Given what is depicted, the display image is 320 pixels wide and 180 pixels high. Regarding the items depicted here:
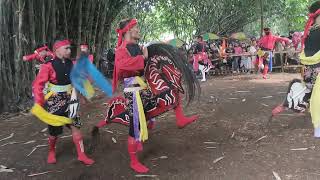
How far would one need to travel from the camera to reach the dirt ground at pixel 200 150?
14.7ft

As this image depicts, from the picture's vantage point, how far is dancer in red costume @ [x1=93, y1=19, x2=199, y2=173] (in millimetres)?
4688

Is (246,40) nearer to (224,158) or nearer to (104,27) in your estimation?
(104,27)

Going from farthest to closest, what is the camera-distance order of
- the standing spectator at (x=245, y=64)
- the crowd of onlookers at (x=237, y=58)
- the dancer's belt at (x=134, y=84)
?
the standing spectator at (x=245, y=64)
the crowd of onlookers at (x=237, y=58)
the dancer's belt at (x=134, y=84)

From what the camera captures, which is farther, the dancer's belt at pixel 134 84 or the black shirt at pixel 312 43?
the black shirt at pixel 312 43

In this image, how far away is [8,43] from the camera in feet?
28.4

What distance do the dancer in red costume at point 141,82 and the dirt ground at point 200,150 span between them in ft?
1.18

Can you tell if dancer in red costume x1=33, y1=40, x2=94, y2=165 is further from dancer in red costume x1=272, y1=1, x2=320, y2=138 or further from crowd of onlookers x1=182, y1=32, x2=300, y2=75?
crowd of onlookers x1=182, y1=32, x2=300, y2=75

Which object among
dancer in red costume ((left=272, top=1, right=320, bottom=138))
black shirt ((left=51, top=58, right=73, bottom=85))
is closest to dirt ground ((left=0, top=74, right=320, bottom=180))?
dancer in red costume ((left=272, top=1, right=320, bottom=138))

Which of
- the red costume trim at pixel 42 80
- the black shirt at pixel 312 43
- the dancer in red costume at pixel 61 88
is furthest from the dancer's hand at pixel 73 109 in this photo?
the black shirt at pixel 312 43

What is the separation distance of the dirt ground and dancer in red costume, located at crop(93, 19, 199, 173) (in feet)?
1.18

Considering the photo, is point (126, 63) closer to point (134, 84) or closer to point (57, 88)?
point (134, 84)

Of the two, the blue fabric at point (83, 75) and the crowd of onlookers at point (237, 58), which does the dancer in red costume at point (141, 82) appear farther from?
the crowd of onlookers at point (237, 58)

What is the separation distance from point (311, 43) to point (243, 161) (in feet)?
5.40

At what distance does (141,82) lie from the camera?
15.8 ft
